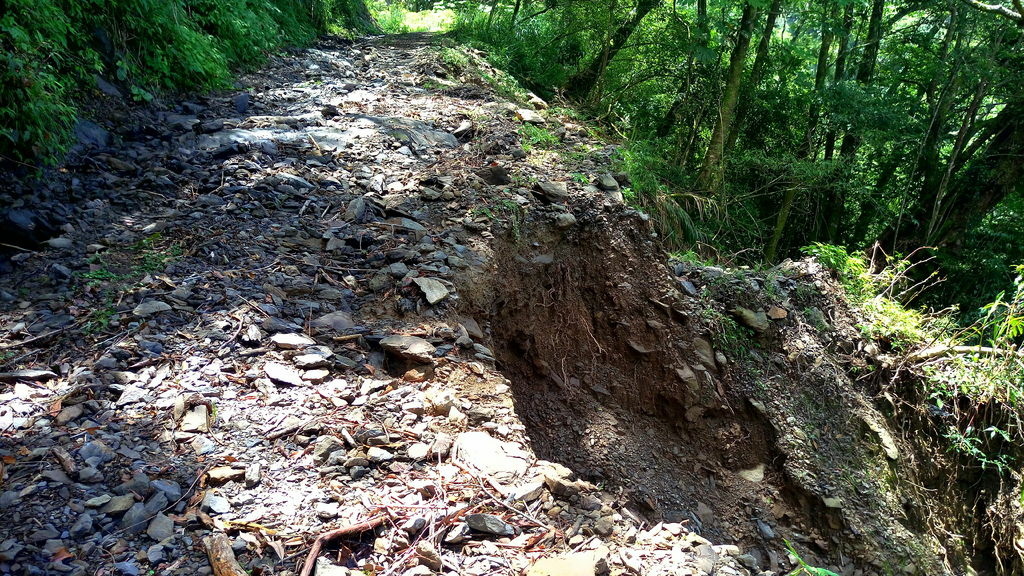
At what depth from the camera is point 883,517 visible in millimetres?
4098

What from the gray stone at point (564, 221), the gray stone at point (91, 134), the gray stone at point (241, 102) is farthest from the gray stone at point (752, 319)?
the gray stone at point (91, 134)

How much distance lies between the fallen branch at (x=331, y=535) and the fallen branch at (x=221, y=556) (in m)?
0.18

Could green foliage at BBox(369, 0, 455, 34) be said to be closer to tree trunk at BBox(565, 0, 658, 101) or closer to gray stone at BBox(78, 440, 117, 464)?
tree trunk at BBox(565, 0, 658, 101)

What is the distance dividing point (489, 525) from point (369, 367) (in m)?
1.07

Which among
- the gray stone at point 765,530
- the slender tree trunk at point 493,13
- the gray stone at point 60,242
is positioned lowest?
the gray stone at point 765,530

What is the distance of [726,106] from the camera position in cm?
764

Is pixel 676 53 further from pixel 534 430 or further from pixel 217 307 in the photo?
pixel 217 307

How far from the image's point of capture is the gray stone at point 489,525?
78.3 inches

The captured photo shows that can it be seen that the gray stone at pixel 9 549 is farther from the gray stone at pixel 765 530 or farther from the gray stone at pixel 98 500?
the gray stone at pixel 765 530

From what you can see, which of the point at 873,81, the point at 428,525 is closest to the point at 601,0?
the point at 873,81

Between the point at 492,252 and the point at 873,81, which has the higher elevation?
the point at 873,81

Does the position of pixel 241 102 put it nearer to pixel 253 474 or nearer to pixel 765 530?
pixel 253 474

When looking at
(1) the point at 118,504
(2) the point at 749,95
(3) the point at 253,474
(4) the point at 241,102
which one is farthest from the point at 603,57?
(1) the point at 118,504

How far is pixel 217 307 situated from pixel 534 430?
1.95 meters
